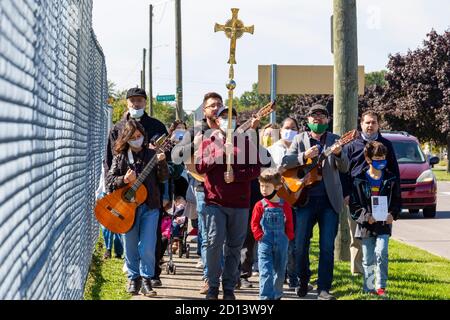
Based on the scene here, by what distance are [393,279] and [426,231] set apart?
6.79 m

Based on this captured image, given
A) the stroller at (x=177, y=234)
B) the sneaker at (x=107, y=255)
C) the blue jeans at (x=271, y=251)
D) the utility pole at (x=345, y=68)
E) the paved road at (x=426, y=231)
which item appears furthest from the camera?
the paved road at (x=426, y=231)

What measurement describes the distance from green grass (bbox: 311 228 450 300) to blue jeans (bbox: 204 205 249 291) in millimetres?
1249

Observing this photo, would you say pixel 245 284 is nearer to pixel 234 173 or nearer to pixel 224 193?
pixel 224 193

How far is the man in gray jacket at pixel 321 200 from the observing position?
8883mm

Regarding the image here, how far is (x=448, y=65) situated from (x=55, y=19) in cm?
4880

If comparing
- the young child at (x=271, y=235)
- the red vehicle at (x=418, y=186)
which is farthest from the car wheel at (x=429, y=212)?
the young child at (x=271, y=235)

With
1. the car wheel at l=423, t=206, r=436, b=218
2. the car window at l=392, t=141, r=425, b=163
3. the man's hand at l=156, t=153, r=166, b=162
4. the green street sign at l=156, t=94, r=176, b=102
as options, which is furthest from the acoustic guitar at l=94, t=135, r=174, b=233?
the green street sign at l=156, t=94, r=176, b=102

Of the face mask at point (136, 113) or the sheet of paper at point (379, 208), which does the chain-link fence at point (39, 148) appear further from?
the sheet of paper at point (379, 208)

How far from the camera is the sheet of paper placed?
869 centimetres

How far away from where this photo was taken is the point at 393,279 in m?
10.1

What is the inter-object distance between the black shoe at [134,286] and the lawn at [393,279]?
66 mm

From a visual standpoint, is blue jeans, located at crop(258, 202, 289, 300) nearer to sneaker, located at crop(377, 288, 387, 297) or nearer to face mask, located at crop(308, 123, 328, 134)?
sneaker, located at crop(377, 288, 387, 297)

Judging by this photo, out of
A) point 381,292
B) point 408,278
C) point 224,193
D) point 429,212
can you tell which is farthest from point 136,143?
point 429,212
